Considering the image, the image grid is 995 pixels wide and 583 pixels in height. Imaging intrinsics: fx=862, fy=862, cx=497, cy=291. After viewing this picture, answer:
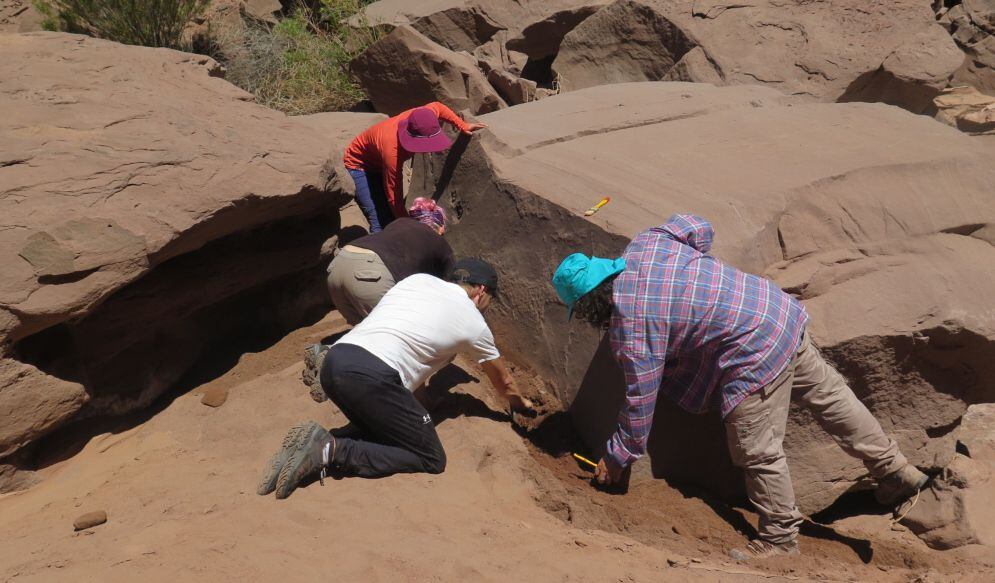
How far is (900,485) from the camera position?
139 inches

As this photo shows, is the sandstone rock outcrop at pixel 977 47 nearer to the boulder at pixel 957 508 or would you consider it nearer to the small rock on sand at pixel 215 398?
the boulder at pixel 957 508

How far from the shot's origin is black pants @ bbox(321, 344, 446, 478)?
3.21 meters

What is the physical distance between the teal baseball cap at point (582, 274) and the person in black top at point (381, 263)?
3.38ft

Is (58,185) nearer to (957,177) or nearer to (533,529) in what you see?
(533,529)

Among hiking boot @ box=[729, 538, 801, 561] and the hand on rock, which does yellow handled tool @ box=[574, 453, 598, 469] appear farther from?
hiking boot @ box=[729, 538, 801, 561]

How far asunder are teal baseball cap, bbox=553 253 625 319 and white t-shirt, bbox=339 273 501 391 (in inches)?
17.4

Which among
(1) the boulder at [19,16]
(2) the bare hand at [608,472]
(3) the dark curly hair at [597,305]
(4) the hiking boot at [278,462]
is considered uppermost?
(3) the dark curly hair at [597,305]

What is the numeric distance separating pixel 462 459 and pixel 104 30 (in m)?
7.21

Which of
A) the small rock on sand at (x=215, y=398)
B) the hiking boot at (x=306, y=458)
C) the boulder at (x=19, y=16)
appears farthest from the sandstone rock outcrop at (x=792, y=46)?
the boulder at (x=19, y=16)

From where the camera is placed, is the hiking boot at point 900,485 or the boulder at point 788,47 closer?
the hiking boot at point 900,485

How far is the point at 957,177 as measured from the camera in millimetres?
4340

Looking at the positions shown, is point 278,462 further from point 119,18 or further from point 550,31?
point 119,18

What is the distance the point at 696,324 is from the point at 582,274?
1.45 ft

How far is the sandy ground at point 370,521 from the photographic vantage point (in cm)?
278
